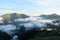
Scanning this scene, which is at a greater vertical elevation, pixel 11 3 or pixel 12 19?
A: pixel 11 3

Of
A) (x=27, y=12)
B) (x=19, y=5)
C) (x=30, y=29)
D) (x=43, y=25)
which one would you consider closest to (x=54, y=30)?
(x=43, y=25)

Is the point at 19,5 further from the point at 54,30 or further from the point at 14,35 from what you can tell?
the point at 54,30

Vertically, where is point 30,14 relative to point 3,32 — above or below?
above

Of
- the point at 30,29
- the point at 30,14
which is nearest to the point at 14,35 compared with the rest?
the point at 30,29

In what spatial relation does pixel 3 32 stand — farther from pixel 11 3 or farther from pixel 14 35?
pixel 11 3

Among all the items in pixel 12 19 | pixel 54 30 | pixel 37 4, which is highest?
pixel 37 4

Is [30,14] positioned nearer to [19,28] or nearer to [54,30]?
[19,28]

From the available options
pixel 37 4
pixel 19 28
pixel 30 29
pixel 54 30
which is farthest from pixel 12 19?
pixel 54 30
